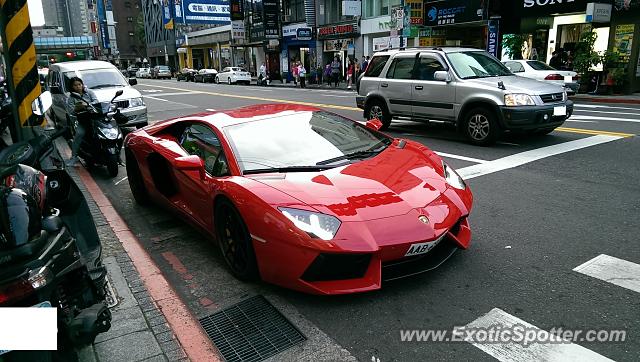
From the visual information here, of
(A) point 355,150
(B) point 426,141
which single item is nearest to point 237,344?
(A) point 355,150

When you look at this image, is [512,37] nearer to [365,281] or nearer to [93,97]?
[93,97]

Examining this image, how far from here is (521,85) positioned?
8664 millimetres

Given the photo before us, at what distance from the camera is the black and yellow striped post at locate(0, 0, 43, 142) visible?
5656mm

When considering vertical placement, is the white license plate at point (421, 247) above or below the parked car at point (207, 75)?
below

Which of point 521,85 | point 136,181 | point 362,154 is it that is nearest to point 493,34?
point 521,85

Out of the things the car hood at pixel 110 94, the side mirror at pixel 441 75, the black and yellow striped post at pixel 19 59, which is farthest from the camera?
the car hood at pixel 110 94

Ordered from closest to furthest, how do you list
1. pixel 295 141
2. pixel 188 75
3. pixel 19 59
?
pixel 295 141 → pixel 19 59 → pixel 188 75

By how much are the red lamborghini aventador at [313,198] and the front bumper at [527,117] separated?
4284 millimetres

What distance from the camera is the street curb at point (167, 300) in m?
3.07

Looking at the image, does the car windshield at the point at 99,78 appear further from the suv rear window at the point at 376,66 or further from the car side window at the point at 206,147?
the car side window at the point at 206,147

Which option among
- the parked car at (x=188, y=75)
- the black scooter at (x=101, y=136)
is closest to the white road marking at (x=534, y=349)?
the black scooter at (x=101, y=136)

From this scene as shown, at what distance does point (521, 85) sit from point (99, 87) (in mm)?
9751

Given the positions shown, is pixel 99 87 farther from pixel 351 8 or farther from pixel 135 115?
pixel 351 8

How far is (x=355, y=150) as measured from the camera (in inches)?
178
